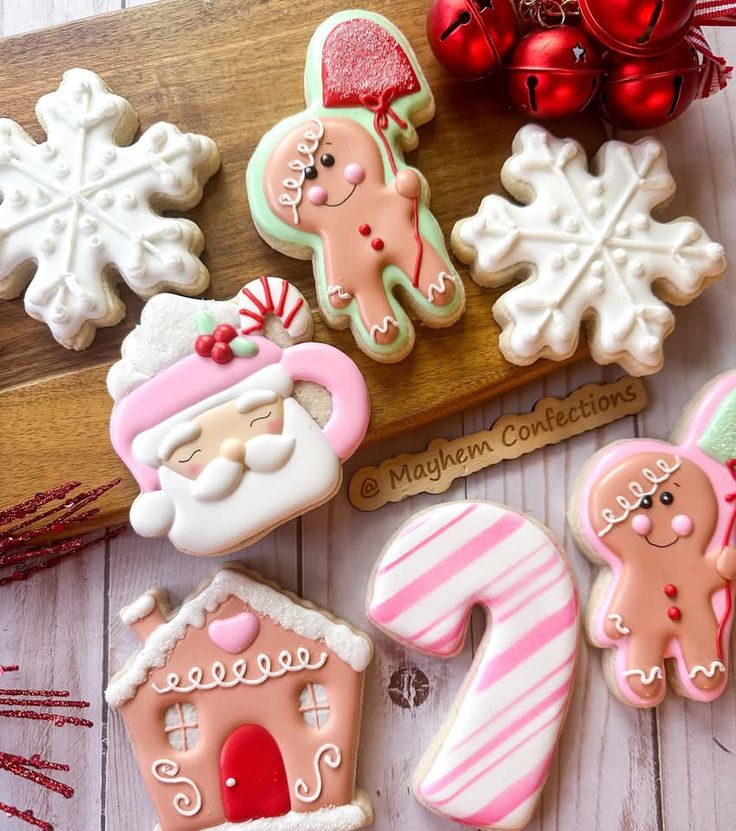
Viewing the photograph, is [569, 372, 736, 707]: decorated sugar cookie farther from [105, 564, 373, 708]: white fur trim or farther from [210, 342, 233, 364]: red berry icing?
[210, 342, 233, 364]: red berry icing

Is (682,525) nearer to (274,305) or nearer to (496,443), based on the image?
(496,443)

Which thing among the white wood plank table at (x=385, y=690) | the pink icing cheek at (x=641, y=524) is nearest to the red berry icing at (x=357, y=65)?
the white wood plank table at (x=385, y=690)

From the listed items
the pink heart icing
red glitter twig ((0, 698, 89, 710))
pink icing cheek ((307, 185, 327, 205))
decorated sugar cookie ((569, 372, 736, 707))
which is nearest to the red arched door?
the pink heart icing

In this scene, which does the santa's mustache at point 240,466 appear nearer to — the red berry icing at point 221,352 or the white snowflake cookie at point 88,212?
the red berry icing at point 221,352

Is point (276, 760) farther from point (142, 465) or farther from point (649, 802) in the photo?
point (649, 802)

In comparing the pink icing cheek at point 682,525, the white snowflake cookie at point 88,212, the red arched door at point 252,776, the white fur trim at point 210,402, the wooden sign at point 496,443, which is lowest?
the red arched door at point 252,776

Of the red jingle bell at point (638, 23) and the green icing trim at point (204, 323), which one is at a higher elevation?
the red jingle bell at point (638, 23)

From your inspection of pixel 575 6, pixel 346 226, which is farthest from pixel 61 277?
pixel 575 6
